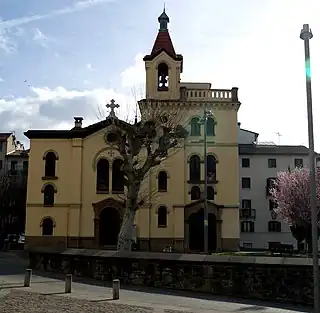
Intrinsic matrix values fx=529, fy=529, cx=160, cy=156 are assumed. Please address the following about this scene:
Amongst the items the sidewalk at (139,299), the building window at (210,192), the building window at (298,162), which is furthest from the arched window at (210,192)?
the sidewalk at (139,299)

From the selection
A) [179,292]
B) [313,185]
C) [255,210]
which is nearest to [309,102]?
[313,185]

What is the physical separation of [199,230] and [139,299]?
31769 millimetres

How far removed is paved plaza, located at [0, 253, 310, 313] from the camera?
1430cm

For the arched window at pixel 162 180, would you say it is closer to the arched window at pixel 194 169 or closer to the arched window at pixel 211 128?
the arched window at pixel 194 169

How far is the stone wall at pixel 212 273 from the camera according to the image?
17.5 meters

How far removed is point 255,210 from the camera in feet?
217

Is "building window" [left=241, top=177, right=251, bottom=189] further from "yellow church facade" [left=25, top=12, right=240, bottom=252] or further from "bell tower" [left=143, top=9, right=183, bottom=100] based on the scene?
"bell tower" [left=143, top=9, right=183, bottom=100]

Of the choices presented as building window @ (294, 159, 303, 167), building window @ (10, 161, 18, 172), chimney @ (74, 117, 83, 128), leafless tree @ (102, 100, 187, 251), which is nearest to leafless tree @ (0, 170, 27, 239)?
chimney @ (74, 117, 83, 128)

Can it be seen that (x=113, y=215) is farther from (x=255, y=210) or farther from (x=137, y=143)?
(x=255, y=210)

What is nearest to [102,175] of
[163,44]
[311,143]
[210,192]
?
[210,192]

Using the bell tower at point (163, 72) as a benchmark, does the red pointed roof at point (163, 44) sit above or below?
above

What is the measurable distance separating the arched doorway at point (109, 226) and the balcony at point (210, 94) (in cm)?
1251

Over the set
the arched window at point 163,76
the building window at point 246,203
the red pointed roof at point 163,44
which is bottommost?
the building window at point 246,203

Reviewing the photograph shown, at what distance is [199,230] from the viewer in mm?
48281
